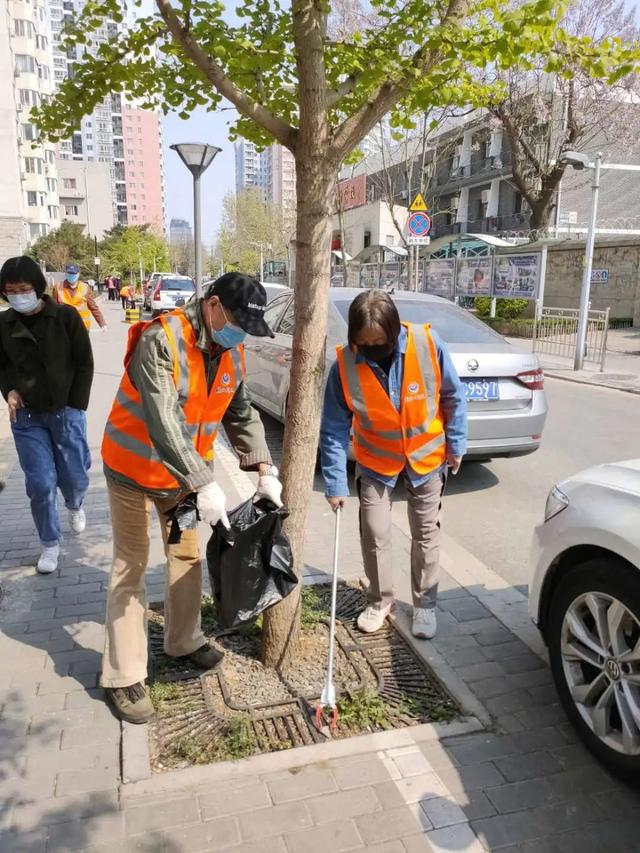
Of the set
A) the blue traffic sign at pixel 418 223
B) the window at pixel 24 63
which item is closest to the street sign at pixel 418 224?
the blue traffic sign at pixel 418 223

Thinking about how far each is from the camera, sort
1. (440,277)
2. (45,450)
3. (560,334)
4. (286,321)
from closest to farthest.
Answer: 1. (45,450)
2. (286,321)
3. (560,334)
4. (440,277)

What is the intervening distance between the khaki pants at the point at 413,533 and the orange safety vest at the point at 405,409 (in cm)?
12

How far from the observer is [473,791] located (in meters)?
2.55

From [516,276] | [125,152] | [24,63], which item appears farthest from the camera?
[125,152]

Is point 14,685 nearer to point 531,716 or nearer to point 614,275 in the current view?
point 531,716

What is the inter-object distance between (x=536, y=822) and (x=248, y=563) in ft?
4.50

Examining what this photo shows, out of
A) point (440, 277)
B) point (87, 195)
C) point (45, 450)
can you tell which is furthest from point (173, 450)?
point (87, 195)

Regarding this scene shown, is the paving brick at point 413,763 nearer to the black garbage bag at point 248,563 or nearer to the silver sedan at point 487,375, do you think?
the black garbage bag at point 248,563

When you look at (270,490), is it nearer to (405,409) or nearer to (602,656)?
(405,409)

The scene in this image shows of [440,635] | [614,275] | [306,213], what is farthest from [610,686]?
[614,275]

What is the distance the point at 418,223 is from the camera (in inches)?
561

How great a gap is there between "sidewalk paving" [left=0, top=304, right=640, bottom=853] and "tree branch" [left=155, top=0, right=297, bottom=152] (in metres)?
2.54

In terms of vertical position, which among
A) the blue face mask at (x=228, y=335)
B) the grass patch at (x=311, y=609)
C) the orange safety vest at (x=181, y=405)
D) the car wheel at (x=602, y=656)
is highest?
the blue face mask at (x=228, y=335)

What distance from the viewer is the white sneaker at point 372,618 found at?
3.66 metres
